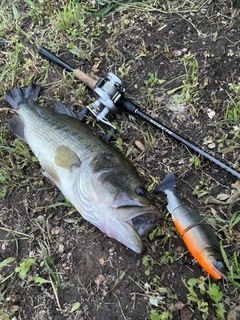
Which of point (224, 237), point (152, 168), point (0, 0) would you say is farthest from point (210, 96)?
point (0, 0)

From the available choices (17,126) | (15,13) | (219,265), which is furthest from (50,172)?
(15,13)

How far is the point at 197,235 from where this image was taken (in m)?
3.10

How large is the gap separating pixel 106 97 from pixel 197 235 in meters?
1.53

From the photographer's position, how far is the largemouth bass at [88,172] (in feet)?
9.84

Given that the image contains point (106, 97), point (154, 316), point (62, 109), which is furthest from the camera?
point (62, 109)

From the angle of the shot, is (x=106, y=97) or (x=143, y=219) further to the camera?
(x=106, y=97)

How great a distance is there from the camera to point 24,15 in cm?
488

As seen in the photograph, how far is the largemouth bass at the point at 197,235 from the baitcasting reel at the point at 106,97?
37.4 inches

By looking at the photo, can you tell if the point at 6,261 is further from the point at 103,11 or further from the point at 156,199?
the point at 103,11

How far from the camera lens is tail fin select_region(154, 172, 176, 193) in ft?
11.2

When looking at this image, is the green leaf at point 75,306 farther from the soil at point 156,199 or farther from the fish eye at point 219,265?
the fish eye at point 219,265

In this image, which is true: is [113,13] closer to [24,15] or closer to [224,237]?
[24,15]

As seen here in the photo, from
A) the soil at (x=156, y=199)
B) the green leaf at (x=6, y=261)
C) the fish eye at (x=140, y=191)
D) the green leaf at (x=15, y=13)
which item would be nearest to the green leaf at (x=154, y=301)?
the soil at (x=156, y=199)

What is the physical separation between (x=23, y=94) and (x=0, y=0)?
67.3 inches
